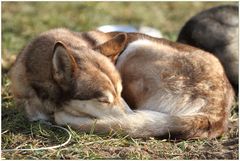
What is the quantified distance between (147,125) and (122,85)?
798 mm

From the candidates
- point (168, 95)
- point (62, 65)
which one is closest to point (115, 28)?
point (168, 95)

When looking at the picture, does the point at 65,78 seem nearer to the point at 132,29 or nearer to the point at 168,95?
the point at 168,95

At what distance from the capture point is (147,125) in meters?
5.96

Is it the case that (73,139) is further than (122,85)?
No

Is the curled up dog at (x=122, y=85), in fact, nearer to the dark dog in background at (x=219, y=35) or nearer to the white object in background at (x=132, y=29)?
the dark dog in background at (x=219, y=35)

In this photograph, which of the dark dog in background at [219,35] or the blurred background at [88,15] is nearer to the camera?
the dark dog in background at [219,35]

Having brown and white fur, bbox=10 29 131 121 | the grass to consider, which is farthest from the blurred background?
brown and white fur, bbox=10 29 131 121

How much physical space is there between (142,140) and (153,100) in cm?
61

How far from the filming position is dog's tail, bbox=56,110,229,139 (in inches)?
235

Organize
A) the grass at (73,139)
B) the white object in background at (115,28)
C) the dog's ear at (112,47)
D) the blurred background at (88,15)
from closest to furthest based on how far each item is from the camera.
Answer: the grass at (73,139) → the dog's ear at (112,47) → the white object in background at (115,28) → the blurred background at (88,15)

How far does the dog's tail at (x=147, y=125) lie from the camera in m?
5.96

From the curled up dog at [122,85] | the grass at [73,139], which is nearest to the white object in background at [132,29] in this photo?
the grass at [73,139]

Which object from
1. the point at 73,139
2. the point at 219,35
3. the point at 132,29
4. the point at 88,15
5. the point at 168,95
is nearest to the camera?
the point at 73,139

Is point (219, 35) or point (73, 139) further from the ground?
point (219, 35)
